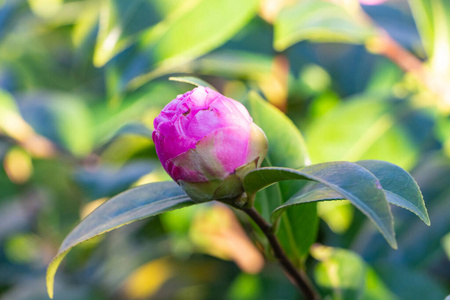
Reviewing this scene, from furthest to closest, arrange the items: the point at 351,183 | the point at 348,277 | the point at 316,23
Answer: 1. the point at 316,23
2. the point at 348,277
3. the point at 351,183

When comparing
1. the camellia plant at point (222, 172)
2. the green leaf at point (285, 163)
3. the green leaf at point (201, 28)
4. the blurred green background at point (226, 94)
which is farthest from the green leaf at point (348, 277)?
the green leaf at point (201, 28)

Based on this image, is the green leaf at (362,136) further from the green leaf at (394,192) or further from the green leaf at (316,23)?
the green leaf at (394,192)

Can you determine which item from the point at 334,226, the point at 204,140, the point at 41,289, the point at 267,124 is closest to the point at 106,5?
the point at 267,124

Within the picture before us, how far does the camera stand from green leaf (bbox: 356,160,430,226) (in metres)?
0.38

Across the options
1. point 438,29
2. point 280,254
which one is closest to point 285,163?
point 280,254

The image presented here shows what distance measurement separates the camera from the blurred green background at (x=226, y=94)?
32.6 inches

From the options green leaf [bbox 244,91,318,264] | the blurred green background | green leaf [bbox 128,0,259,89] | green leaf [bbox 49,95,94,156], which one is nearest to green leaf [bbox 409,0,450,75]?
the blurred green background

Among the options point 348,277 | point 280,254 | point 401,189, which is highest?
point 401,189

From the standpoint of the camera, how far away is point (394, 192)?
1.32ft

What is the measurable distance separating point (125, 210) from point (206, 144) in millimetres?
119

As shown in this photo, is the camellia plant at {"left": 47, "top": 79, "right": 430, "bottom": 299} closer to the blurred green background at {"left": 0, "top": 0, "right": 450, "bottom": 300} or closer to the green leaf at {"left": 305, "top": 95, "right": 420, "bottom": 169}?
the blurred green background at {"left": 0, "top": 0, "right": 450, "bottom": 300}

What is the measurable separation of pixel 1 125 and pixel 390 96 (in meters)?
0.84

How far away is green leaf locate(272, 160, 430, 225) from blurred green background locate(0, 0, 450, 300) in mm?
232

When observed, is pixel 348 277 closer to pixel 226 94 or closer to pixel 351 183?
pixel 351 183
